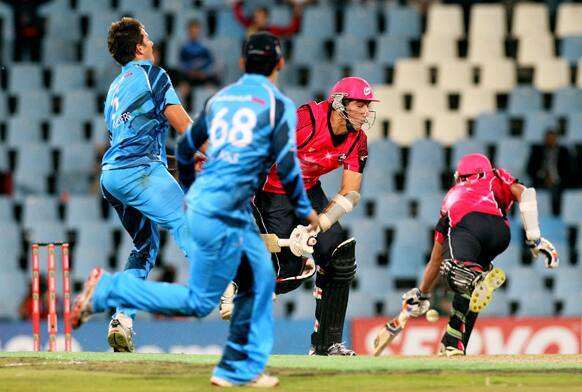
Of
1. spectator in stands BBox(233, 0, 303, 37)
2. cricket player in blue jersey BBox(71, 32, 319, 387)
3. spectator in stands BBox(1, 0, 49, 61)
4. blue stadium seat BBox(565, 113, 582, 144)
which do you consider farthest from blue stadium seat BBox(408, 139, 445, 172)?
cricket player in blue jersey BBox(71, 32, 319, 387)

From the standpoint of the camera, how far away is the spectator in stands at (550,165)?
17297mm

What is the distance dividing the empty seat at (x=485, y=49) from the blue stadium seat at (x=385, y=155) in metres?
2.01

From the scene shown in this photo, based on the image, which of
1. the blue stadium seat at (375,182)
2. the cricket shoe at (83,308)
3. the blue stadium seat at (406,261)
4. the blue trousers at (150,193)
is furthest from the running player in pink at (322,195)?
the blue stadium seat at (375,182)

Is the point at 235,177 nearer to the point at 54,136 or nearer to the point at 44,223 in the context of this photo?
the point at 44,223

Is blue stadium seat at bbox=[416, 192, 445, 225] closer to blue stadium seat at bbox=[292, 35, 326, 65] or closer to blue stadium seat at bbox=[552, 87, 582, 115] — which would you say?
blue stadium seat at bbox=[552, 87, 582, 115]

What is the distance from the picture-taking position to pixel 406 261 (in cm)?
1698

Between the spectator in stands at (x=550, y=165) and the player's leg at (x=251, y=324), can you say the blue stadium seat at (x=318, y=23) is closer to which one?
the spectator in stands at (x=550, y=165)

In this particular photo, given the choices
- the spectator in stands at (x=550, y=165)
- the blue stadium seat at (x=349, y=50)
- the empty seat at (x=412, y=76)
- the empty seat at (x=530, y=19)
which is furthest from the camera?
the empty seat at (x=530, y=19)

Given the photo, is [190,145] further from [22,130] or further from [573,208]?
[22,130]

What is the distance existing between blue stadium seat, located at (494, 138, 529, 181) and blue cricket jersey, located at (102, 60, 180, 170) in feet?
29.3

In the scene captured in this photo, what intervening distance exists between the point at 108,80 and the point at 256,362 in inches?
472

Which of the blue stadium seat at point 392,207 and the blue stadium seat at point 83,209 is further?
the blue stadium seat at point 83,209

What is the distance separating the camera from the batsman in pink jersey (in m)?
11.2

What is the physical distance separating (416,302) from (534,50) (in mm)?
8187
